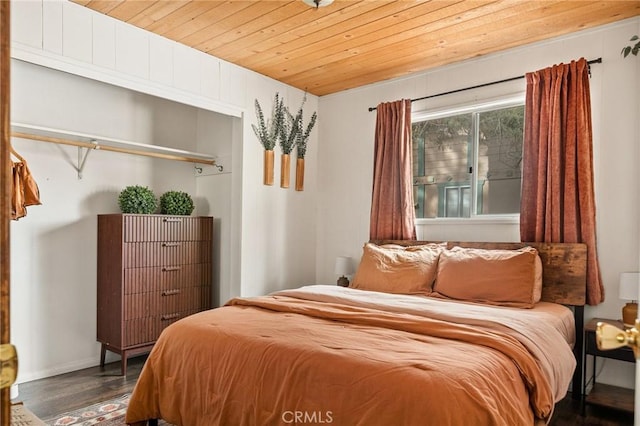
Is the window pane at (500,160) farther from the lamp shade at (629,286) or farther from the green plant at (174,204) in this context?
the green plant at (174,204)

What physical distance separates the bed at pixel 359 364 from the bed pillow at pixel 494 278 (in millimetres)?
44

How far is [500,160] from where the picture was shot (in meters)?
3.52

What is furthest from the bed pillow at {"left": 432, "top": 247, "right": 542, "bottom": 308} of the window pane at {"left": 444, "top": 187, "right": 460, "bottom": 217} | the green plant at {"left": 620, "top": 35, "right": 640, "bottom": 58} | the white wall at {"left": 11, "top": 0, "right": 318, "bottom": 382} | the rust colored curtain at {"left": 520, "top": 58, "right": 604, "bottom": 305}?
the white wall at {"left": 11, "top": 0, "right": 318, "bottom": 382}

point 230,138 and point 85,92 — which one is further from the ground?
point 85,92

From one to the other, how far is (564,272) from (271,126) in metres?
2.66

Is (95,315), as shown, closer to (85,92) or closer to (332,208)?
(85,92)

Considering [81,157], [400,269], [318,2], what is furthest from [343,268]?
[81,157]

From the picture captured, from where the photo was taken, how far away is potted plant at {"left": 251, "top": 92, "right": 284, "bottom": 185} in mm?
4031

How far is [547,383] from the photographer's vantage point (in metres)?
1.77

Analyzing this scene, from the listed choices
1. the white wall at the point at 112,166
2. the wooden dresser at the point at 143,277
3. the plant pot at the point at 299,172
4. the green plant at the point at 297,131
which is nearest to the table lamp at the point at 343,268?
the white wall at the point at 112,166

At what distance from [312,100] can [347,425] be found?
3600mm

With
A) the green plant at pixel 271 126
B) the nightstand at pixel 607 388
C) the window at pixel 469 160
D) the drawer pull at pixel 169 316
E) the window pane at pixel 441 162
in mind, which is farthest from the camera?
the green plant at pixel 271 126

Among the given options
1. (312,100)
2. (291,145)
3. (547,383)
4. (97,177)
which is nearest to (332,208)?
(291,145)

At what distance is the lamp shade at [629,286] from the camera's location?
2.59 m
